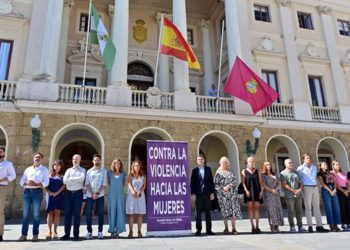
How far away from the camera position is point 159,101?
1415 cm

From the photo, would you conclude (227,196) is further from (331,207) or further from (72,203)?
(72,203)

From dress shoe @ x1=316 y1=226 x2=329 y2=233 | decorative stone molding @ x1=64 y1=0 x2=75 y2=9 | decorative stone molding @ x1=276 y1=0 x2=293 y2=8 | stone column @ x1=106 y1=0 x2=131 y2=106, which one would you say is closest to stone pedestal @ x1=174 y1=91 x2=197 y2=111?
stone column @ x1=106 y1=0 x2=131 y2=106

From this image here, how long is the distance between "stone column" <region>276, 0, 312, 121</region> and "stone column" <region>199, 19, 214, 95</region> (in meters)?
4.51

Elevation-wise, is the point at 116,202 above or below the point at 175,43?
below

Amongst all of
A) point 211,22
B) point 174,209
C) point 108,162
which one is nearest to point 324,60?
point 211,22

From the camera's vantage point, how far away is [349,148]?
1700 centimetres

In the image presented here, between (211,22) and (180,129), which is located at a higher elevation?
(211,22)

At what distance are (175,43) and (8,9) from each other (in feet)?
26.1

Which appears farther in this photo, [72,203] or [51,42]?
[51,42]

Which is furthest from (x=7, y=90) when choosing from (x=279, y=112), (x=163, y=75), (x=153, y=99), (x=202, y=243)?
(x=279, y=112)

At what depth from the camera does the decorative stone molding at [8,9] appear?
14.3 metres

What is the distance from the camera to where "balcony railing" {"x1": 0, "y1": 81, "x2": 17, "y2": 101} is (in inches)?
503

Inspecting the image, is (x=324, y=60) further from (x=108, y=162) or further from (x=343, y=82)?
(x=108, y=162)

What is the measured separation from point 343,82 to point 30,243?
18.5 metres
